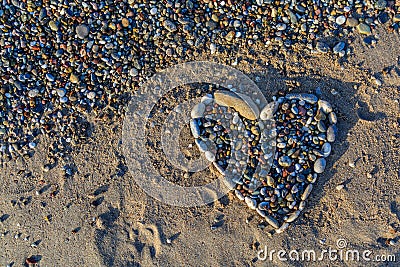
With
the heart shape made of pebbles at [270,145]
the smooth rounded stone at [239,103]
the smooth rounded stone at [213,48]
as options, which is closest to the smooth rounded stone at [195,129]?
the heart shape made of pebbles at [270,145]

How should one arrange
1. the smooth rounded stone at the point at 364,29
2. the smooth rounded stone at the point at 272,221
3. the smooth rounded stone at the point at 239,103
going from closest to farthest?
the smooth rounded stone at the point at 272,221
the smooth rounded stone at the point at 239,103
the smooth rounded stone at the point at 364,29

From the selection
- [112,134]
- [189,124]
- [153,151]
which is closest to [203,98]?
[189,124]

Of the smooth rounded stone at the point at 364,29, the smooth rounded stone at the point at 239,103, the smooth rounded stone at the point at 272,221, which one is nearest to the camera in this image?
the smooth rounded stone at the point at 272,221

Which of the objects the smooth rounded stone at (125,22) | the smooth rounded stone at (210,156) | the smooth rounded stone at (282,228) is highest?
the smooth rounded stone at (125,22)

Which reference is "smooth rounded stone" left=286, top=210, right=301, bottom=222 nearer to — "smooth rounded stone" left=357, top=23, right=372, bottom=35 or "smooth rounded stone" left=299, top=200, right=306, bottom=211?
"smooth rounded stone" left=299, top=200, right=306, bottom=211

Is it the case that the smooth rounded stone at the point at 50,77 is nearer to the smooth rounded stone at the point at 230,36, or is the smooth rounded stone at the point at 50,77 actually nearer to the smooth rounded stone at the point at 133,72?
the smooth rounded stone at the point at 133,72

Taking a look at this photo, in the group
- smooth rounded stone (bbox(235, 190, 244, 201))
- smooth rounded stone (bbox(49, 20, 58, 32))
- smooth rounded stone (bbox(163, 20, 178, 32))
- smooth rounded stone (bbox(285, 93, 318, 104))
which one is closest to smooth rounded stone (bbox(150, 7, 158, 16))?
smooth rounded stone (bbox(163, 20, 178, 32))

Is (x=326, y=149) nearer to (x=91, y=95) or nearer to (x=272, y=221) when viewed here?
(x=272, y=221)

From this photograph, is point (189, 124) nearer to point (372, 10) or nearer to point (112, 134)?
A: point (112, 134)
